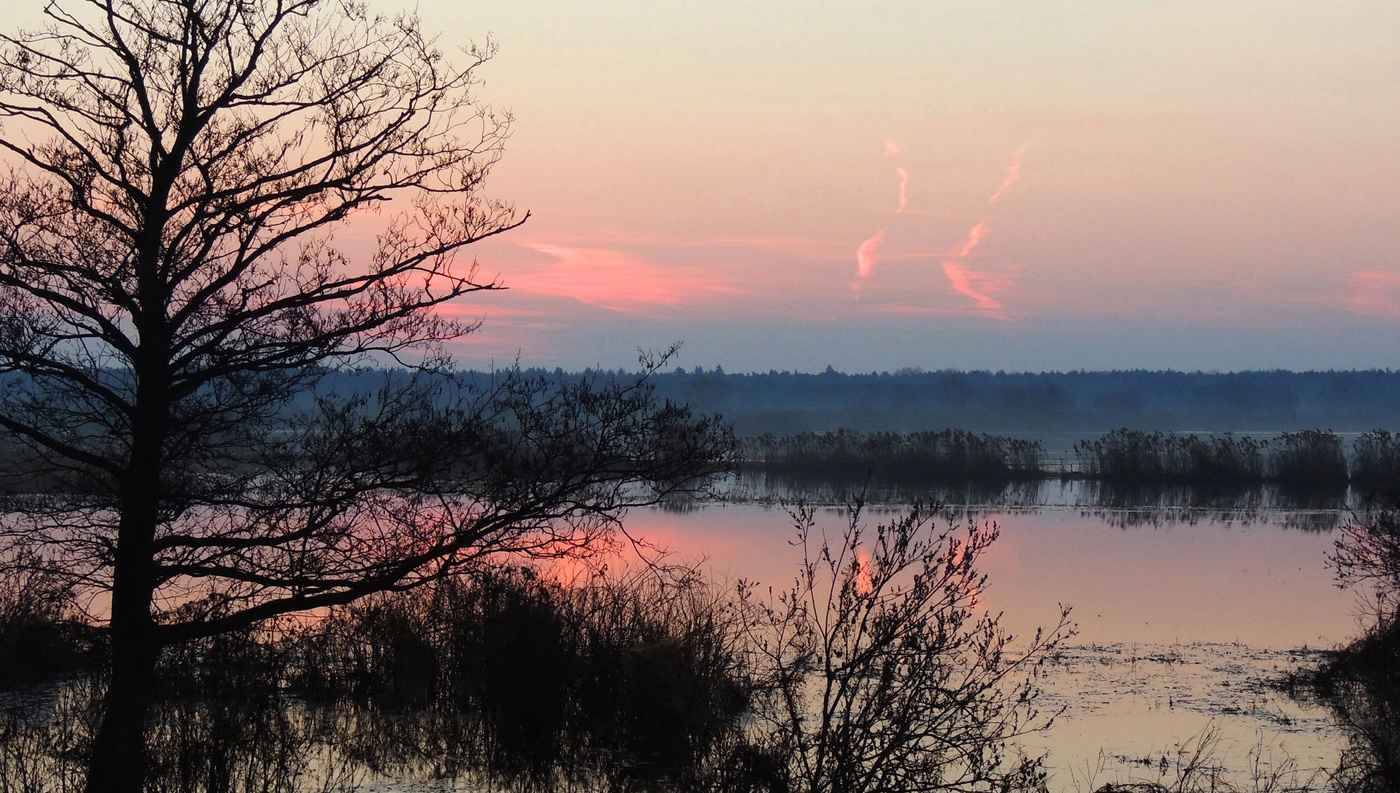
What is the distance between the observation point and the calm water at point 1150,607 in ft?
33.2

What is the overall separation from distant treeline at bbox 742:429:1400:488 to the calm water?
4.66 metres

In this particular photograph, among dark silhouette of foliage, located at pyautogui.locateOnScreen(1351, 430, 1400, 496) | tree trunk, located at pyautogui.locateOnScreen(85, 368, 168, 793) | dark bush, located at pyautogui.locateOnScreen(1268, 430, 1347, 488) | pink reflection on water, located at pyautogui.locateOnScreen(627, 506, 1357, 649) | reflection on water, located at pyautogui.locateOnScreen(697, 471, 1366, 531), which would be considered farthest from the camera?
dark bush, located at pyautogui.locateOnScreen(1268, 430, 1347, 488)

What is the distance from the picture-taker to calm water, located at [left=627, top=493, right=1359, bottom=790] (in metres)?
10.1

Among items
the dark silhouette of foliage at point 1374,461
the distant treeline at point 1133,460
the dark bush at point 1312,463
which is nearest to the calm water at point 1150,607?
the dark silhouette of foliage at point 1374,461

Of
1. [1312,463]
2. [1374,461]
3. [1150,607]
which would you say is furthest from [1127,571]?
[1374,461]

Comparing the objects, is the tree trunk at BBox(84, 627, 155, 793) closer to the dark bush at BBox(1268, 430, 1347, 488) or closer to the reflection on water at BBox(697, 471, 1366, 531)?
the reflection on water at BBox(697, 471, 1366, 531)

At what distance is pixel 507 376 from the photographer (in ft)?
26.9

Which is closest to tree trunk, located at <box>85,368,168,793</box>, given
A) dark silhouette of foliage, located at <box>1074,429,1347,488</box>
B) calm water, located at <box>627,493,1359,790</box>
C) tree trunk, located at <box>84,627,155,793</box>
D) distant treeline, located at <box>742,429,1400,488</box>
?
tree trunk, located at <box>84,627,155,793</box>

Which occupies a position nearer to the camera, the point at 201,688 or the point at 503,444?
the point at 503,444

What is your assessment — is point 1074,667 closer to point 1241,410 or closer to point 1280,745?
point 1280,745

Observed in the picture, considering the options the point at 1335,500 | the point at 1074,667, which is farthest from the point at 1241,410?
the point at 1074,667

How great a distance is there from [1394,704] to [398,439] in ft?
29.6

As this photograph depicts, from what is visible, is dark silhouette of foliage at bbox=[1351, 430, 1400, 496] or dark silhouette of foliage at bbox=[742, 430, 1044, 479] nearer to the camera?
dark silhouette of foliage at bbox=[1351, 430, 1400, 496]

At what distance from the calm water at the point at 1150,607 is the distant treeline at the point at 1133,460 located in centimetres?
466
